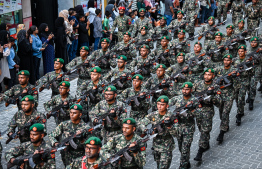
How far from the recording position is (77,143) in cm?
855

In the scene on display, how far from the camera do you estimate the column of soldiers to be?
7.98 meters

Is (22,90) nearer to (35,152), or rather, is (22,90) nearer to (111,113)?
(111,113)

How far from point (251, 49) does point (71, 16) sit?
6928 mm

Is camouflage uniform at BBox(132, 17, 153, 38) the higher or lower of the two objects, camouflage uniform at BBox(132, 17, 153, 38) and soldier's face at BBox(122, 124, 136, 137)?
the higher

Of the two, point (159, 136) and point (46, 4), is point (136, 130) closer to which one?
point (159, 136)

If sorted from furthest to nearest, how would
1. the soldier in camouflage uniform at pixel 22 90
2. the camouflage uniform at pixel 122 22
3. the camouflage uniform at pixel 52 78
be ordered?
the camouflage uniform at pixel 122 22, the camouflage uniform at pixel 52 78, the soldier in camouflage uniform at pixel 22 90

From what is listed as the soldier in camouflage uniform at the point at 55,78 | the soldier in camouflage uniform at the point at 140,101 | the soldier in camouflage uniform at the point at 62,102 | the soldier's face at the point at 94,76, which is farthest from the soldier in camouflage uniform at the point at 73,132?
the soldier in camouflage uniform at the point at 55,78

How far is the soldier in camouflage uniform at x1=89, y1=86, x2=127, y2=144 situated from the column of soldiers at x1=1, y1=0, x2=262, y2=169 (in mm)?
21

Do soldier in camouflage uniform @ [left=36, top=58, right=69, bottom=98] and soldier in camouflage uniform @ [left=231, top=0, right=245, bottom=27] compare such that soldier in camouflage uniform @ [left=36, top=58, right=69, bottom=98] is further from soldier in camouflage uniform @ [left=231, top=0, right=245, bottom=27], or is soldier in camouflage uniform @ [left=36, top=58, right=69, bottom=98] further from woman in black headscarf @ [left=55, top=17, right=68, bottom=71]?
soldier in camouflage uniform @ [left=231, top=0, right=245, bottom=27]

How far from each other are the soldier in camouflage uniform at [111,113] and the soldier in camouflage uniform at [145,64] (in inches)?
131

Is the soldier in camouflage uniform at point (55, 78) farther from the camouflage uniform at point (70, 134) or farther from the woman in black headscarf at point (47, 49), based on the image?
the woman in black headscarf at point (47, 49)

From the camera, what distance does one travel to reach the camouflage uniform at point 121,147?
7.88m

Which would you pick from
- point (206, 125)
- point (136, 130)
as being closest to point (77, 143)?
point (136, 130)

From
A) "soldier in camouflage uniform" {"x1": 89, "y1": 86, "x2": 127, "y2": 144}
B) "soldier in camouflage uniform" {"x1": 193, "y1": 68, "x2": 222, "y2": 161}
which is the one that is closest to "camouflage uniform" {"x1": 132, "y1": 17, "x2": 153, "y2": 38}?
"soldier in camouflage uniform" {"x1": 193, "y1": 68, "x2": 222, "y2": 161}
